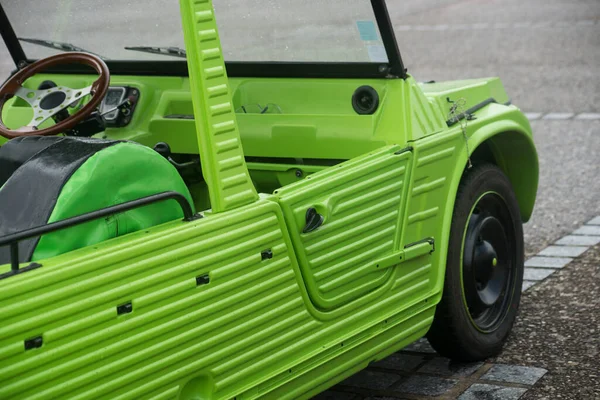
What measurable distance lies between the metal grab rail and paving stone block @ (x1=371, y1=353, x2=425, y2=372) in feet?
5.12

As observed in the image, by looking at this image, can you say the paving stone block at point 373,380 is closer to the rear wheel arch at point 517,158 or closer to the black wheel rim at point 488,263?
the black wheel rim at point 488,263

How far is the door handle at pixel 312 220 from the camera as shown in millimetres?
3254

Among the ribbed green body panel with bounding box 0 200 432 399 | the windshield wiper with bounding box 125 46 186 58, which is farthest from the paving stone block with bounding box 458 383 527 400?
the windshield wiper with bounding box 125 46 186 58

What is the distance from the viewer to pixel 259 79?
4109mm

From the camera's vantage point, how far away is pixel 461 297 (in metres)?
4.01

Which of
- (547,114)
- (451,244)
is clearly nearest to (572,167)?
(547,114)

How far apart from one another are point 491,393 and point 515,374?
0.69 feet

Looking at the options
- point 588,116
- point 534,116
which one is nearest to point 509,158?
point 588,116

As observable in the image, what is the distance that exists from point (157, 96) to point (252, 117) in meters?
0.48

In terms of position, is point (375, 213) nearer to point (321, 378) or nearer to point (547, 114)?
point (321, 378)

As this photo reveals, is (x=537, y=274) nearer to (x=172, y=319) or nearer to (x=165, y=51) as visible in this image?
(x=165, y=51)

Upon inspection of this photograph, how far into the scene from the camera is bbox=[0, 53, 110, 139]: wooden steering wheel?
3.63 m

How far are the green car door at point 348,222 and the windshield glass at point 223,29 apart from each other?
0.49 m

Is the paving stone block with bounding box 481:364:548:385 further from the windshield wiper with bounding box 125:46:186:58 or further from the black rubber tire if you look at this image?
the windshield wiper with bounding box 125:46:186:58
